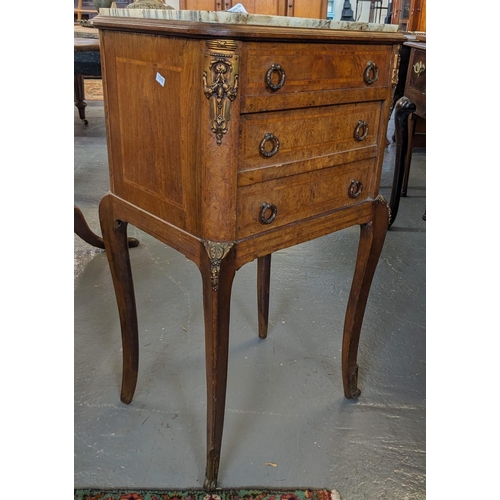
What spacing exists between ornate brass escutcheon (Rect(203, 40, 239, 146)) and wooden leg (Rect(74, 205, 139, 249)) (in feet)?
5.13

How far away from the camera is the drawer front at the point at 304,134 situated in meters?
0.92

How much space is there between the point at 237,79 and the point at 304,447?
94 cm

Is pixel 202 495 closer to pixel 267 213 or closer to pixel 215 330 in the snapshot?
pixel 215 330

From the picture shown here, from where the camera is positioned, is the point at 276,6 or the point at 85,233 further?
the point at 276,6

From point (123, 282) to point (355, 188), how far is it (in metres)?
0.63

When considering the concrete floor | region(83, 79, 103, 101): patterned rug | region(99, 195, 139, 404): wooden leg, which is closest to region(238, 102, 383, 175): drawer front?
region(99, 195, 139, 404): wooden leg

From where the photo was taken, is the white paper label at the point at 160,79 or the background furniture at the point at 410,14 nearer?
the white paper label at the point at 160,79

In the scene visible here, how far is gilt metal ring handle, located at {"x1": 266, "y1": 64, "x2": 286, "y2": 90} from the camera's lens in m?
0.88

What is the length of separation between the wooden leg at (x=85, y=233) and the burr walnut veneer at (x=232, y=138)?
1094 millimetres

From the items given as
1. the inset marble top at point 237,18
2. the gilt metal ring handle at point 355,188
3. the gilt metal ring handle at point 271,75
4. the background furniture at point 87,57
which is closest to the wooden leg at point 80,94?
the background furniture at point 87,57

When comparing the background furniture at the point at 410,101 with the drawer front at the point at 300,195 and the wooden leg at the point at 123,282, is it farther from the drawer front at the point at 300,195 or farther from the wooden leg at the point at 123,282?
the wooden leg at the point at 123,282

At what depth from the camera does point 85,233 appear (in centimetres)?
231

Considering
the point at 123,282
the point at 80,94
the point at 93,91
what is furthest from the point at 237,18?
the point at 93,91

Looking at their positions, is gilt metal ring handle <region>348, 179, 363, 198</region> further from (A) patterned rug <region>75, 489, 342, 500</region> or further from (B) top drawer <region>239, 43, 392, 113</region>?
(A) patterned rug <region>75, 489, 342, 500</region>
